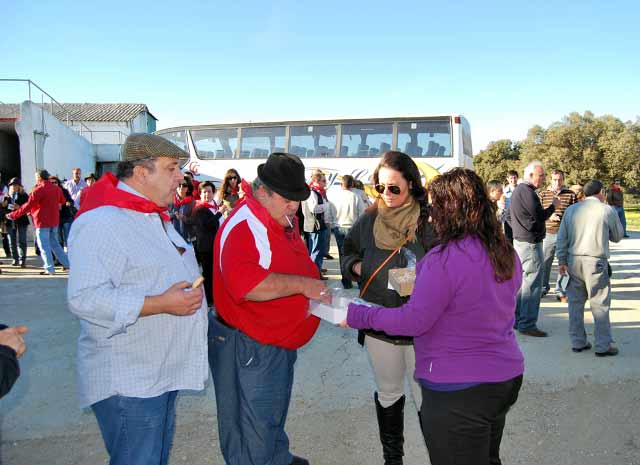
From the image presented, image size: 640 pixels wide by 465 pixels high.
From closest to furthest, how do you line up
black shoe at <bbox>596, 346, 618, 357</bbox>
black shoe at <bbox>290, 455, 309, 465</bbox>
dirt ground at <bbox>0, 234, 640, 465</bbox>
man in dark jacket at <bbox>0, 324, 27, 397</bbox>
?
man in dark jacket at <bbox>0, 324, 27, 397</bbox>
black shoe at <bbox>290, 455, 309, 465</bbox>
dirt ground at <bbox>0, 234, 640, 465</bbox>
black shoe at <bbox>596, 346, 618, 357</bbox>

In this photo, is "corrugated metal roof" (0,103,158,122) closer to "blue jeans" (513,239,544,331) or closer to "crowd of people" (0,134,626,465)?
"blue jeans" (513,239,544,331)

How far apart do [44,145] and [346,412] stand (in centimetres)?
1718

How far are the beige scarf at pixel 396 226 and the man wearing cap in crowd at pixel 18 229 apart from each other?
10.0m

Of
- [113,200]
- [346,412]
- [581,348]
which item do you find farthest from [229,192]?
[113,200]

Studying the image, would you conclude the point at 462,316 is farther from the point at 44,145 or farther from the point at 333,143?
the point at 44,145

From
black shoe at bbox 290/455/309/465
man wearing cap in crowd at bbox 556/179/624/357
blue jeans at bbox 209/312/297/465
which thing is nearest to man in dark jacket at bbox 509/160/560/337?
man wearing cap in crowd at bbox 556/179/624/357

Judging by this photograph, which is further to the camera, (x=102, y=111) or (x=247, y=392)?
(x=102, y=111)

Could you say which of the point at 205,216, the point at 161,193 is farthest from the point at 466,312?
the point at 205,216

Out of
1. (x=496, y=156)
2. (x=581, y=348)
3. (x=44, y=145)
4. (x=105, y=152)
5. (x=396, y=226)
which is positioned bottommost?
(x=581, y=348)

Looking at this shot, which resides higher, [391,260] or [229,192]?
[229,192]

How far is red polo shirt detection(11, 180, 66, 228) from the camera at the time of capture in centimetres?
917

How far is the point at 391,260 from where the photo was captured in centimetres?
274

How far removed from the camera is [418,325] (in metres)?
1.94

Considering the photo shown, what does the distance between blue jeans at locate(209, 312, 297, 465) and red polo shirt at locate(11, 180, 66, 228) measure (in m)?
8.31
